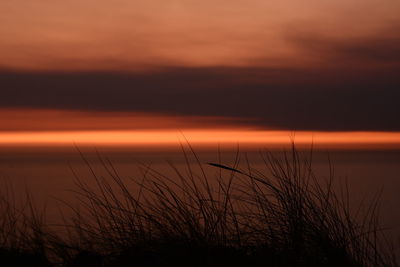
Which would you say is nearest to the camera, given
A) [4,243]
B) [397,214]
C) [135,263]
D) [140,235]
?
[135,263]

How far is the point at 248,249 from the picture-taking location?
252 centimetres

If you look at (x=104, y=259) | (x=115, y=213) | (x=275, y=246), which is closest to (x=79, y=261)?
(x=104, y=259)

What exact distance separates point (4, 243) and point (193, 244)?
980 millimetres

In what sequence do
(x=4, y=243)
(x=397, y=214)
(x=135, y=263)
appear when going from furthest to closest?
(x=397, y=214), (x=4, y=243), (x=135, y=263)

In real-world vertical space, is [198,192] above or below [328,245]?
above

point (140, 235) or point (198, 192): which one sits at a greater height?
point (198, 192)

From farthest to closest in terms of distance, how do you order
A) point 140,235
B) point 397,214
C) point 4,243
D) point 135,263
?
point 397,214
point 4,243
point 140,235
point 135,263

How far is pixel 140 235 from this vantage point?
2498 mm

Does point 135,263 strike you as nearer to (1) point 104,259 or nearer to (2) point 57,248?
(1) point 104,259

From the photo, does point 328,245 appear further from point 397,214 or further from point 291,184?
point 397,214

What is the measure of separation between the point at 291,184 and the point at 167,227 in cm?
61

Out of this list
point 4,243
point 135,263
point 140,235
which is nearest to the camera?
point 135,263

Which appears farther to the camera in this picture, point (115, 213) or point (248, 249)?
point (115, 213)

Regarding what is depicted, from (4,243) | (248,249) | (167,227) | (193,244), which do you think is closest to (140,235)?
(167,227)
